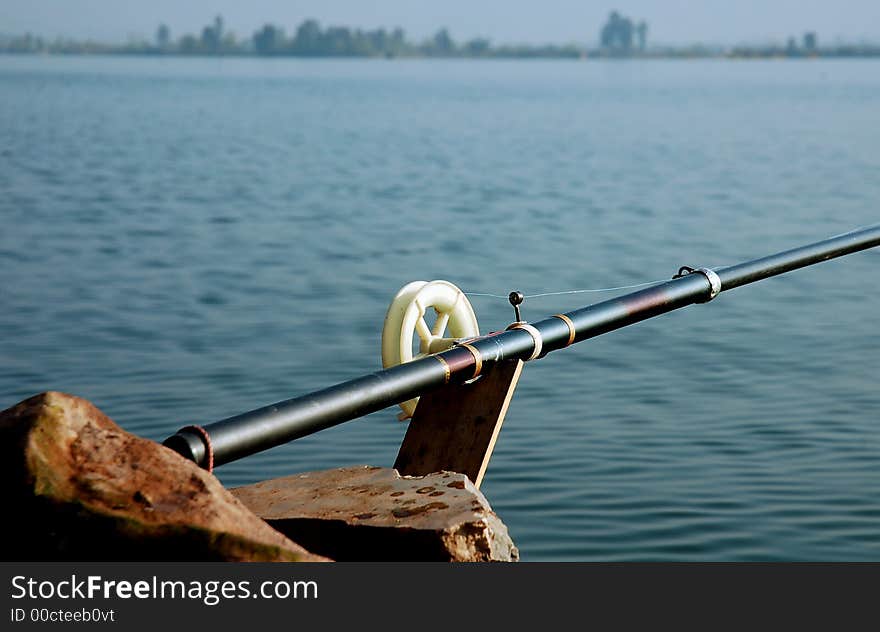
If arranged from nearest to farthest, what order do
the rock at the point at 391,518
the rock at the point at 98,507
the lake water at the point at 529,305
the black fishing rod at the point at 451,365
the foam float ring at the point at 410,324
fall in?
the rock at the point at 98,507, the rock at the point at 391,518, the black fishing rod at the point at 451,365, the foam float ring at the point at 410,324, the lake water at the point at 529,305

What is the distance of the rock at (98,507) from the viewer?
336 centimetres

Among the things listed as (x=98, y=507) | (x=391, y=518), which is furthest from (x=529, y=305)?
(x=98, y=507)

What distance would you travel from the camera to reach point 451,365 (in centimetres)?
495

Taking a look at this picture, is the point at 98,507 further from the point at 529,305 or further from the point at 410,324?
the point at 529,305

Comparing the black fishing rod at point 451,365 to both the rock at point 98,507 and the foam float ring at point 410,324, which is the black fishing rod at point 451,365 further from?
the rock at point 98,507

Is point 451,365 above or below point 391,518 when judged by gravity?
above

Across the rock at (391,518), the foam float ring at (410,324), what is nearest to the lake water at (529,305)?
the foam float ring at (410,324)

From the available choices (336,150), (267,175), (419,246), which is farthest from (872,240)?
(336,150)

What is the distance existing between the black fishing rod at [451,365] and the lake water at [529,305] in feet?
4.07

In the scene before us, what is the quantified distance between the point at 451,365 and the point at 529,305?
8.53 meters

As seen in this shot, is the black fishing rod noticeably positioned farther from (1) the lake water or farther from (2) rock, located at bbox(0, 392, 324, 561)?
(1) the lake water

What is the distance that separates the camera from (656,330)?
1214 centimetres

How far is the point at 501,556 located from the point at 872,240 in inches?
146
